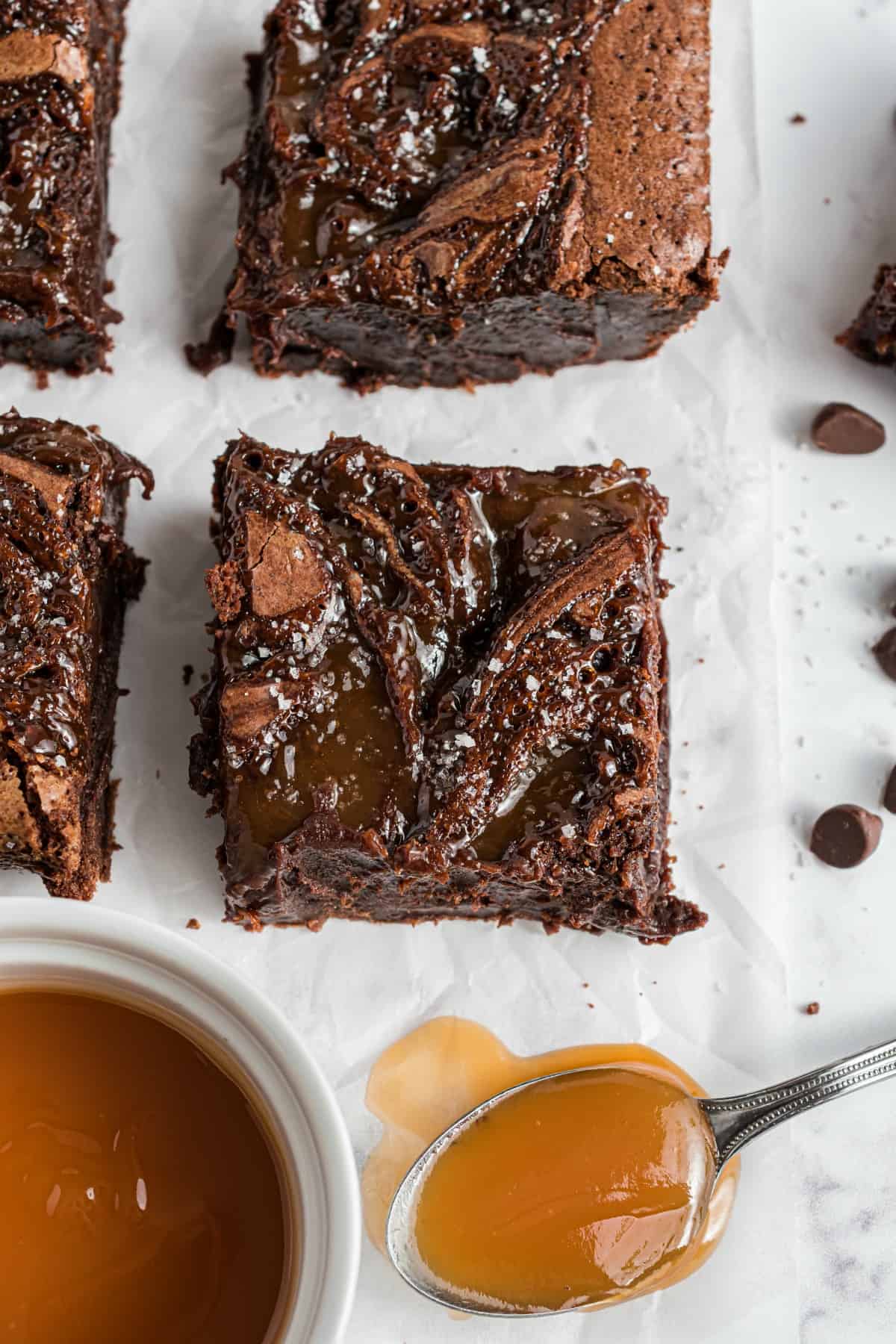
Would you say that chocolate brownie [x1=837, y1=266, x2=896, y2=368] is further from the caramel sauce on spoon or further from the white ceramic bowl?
the white ceramic bowl

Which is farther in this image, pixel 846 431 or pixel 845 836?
pixel 846 431

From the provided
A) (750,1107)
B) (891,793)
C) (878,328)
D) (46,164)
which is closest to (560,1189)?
(750,1107)

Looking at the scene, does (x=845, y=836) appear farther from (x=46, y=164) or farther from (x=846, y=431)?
(x=46, y=164)

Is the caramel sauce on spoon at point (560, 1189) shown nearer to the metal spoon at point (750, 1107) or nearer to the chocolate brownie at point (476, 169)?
the metal spoon at point (750, 1107)

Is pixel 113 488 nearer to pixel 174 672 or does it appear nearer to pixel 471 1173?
pixel 174 672

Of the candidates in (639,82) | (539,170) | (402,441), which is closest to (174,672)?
(402,441)

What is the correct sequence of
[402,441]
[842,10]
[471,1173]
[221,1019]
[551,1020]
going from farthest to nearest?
[842,10], [402,441], [551,1020], [471,1173], [221,1019]
